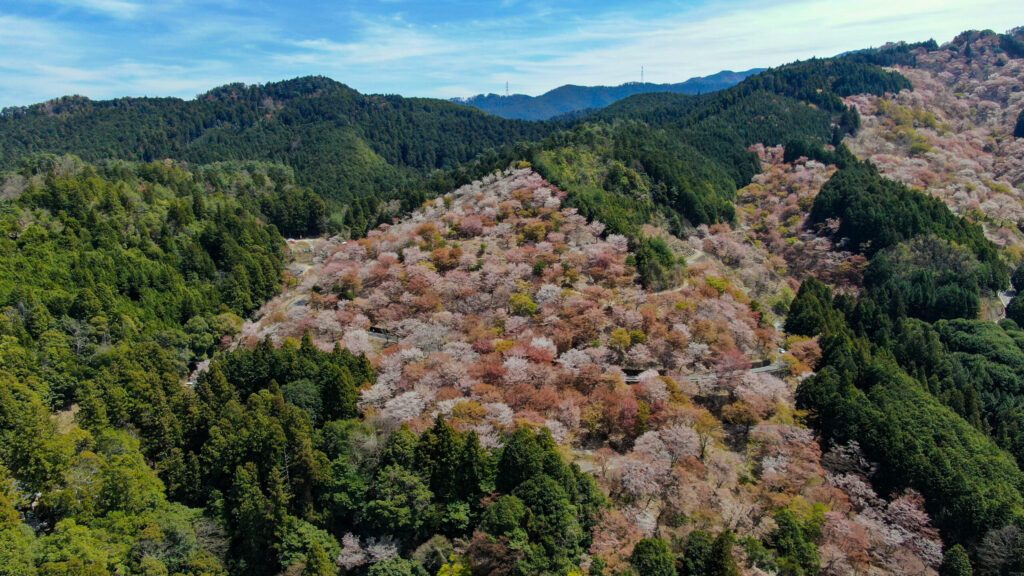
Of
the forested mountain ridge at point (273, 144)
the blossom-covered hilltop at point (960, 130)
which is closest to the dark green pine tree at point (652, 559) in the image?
the blossom-covered hilltop at point (960, 130)

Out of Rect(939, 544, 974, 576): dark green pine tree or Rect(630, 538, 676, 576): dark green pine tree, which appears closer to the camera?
Rect(630, 538, 676, 576): dark green pine tree

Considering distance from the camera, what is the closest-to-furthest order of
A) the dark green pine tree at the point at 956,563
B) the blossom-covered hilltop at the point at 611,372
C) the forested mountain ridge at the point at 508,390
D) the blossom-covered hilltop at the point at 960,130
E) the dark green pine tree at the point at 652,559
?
1. the dark green pine tree at the point at 652,559
2. the dark green pine tree at the point at 956,563
3. the forested mountain ridge at the point at 508,390
4. the blossom-covered hilltop at the point at 611,372
5. the blossom-covered hilltop at the point at 960,130

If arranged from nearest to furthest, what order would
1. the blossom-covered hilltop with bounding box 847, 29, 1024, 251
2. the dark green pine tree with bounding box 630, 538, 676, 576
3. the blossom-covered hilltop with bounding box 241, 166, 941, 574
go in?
the dark green pine tree with bounding box 630, 538, 676, 576
the blossom-covered hilltop with bounding box 241, 166, 941, 574
the blossom-covered hilltop with bounding box 847, 29, 1024, 251

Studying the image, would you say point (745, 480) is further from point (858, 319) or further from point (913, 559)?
point (858, 319)

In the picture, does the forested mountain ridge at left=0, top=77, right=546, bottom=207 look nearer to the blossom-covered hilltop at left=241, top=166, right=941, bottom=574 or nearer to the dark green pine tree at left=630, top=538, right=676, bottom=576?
the blossom-covered hilltop at left=241, top=166, right=941, bottom=574

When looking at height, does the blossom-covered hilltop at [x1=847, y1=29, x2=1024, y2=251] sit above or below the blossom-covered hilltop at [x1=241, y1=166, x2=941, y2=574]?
above

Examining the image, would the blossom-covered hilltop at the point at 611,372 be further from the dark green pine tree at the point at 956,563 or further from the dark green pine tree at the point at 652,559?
the dark green pine tree at the point at 652,559

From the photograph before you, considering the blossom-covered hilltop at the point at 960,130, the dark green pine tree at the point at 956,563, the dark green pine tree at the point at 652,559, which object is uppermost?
the blossom-covered hilltop at the point at 960,130

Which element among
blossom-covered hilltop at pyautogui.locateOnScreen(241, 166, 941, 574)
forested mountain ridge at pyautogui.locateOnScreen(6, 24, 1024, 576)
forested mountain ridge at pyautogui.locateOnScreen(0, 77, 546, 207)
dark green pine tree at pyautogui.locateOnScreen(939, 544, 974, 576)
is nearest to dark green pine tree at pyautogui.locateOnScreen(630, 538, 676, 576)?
forested mountain ridge at pyautogui.locateOnScreen(6, 24, 1024, 576)

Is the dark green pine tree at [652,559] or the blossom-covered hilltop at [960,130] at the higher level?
the blossom-covered hilltop at [960,130]

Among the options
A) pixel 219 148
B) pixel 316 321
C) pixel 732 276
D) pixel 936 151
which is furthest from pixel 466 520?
pixel 219 148
